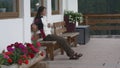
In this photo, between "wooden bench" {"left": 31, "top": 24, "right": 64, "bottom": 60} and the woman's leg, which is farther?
the woman's leg

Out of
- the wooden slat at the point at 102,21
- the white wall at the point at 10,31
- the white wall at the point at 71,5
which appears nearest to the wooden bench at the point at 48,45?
the white wall at the point at 10,31

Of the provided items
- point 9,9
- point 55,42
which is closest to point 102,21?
point 55,42

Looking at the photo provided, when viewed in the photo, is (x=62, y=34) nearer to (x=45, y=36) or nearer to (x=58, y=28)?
(x=58, y=28)

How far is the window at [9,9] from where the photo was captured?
27.2ft

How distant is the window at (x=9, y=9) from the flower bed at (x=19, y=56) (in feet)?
4.07

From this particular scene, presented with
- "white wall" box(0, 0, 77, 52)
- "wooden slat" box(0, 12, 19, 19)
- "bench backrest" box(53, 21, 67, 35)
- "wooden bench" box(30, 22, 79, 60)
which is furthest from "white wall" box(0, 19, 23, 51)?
"bench backrest" box(53, 21, 67, 35)

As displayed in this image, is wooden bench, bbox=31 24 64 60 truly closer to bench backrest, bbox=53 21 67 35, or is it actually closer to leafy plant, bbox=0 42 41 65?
bench backrest, bbox=53 21 67 35

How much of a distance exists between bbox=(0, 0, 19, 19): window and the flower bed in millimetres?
1241

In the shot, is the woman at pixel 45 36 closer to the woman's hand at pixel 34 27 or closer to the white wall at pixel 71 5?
the woman's hand at pixel 34 27

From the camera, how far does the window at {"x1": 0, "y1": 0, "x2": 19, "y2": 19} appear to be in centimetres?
830

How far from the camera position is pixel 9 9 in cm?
874

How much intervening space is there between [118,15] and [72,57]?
9.10 meters

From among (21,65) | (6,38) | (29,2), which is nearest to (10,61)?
(21,65)

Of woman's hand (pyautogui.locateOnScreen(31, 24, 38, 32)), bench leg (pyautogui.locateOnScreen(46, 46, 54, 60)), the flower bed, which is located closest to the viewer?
the flower bed
